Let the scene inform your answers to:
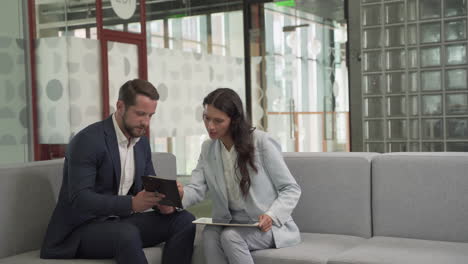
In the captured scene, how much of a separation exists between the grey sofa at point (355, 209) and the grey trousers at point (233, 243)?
0.21ft

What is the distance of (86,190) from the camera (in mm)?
2939

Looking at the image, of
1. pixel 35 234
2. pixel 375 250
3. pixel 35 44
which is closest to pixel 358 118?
pixel 35 44

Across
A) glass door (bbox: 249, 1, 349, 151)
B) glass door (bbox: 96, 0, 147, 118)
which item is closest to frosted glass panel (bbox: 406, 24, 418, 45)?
glass door (bbox: 249, 1, 349, 151)

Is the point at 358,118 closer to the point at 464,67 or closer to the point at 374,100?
the point at 374,100

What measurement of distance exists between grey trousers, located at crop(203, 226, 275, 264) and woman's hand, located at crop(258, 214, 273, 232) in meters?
0.09

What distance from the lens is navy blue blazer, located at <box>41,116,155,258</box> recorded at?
9.67ft

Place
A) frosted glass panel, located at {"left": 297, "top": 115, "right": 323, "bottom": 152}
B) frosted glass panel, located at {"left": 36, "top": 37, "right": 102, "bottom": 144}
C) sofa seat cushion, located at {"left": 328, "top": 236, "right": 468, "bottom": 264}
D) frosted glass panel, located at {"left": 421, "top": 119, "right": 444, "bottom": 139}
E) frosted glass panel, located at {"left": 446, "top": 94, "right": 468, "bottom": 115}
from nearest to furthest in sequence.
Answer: sofa seat cushion, located at {"left": 328, "top": 236, "right": 468, "bottom": 264} → frosted glass panel, located at {"left": 36, "top": 37, "right": 102, "bottom": 144} → frosted glass panel, located at {"left": 446, "top": 94, "right": 468, "bottom": 115} → frosted glass panel, located at {"left": 421, "top": 119, "right": 444, "bottom": 139} → frosted glass panel, located at {"left": 297, "top": 115, "right": 323, "bottom": 152}

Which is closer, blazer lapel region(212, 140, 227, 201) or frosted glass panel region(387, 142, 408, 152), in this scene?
blazer lapel region(212, 140, 227, 201)

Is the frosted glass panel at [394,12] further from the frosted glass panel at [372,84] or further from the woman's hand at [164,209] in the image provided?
the woman's hand at [164,209]

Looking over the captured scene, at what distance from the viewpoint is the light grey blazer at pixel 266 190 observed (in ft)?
10.4

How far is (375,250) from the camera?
3049 mm

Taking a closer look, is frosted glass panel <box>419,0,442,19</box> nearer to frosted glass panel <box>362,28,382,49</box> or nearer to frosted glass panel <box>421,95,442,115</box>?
frosted glass panel <box>362,28,382,49</box>

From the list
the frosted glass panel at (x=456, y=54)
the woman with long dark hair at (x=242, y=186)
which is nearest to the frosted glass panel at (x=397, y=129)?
the frosted glass panel at (x=456, y=54)

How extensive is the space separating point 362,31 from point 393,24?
378 mm
